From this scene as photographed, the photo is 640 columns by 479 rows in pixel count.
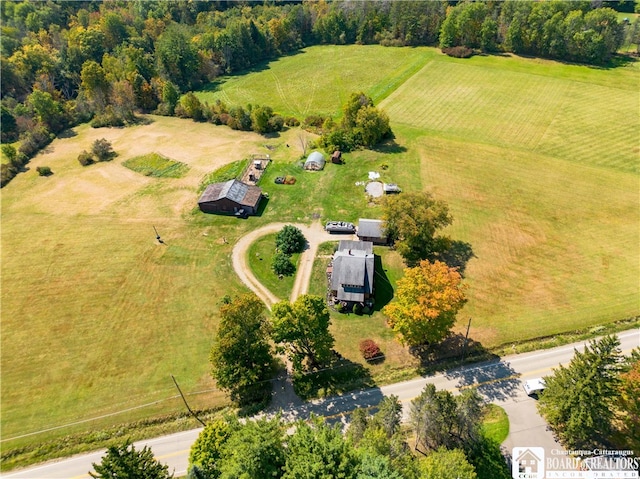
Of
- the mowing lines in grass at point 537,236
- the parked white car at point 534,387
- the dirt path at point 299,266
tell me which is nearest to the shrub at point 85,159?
the dirt path at point 299,266

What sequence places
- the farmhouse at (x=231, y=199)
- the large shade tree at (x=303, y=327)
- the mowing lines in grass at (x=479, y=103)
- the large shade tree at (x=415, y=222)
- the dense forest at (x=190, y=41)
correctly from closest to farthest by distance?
the large shade tree at (x=303, y=327) < the large shade tree at (x=415, y=222) < the farmhouse at (x=231, y=199) < the mowing lines in grass at (x=479, y=103) < the dense forest at (x=190, y=41)

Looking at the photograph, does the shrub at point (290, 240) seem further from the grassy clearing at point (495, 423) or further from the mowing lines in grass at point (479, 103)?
the mowing lines in grass at point (479, 103)

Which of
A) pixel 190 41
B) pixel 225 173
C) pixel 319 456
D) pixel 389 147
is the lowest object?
pixel 225 173

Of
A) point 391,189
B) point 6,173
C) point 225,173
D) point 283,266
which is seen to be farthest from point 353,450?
point 6,173

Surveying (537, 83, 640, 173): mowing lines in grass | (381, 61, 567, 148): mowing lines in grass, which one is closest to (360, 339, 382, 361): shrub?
(381, 61, 567, 148): mowing lines in grass

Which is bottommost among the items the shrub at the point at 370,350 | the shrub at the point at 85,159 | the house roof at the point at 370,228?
the shrub at the point at 370,350

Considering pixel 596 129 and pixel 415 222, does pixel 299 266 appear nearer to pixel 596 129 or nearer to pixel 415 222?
pixel 415 222

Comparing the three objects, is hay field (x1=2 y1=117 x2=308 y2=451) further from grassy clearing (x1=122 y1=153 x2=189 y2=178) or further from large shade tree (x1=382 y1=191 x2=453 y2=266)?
large shade tree (x1=382 y1=191 x2=453 y2=266)
